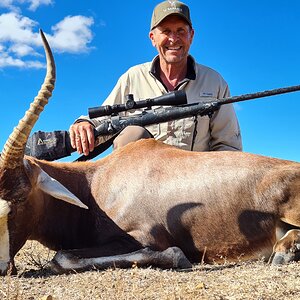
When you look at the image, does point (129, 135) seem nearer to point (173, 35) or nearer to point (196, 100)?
point (196, 100)

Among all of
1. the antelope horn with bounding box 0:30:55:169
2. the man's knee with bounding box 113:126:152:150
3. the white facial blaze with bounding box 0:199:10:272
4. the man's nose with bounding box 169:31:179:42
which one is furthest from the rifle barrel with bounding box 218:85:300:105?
the white facial blaze with bounding box 0:199:10:272

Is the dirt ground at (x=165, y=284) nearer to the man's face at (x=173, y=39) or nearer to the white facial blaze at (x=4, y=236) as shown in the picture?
the white facial blaze at (x=4, y=236)

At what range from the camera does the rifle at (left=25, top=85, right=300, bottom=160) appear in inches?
253

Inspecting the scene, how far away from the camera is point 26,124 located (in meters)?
4.91

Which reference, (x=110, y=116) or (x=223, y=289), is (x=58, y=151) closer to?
(x=110, y=116)

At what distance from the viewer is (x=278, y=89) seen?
689 centimetres

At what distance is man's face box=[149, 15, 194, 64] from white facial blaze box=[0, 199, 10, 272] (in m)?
4.14

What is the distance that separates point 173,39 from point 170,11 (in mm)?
418

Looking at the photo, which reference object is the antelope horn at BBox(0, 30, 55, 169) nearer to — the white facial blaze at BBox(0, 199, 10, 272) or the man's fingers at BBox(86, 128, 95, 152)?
the white facial blaze at BBox(0, 199, 10, 272)

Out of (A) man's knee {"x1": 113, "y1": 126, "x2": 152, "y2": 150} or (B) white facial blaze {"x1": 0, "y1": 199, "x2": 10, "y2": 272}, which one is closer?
(B) white facial blaze {"x1": 0, "y1": 199, "x2": 10, "y2": 272}

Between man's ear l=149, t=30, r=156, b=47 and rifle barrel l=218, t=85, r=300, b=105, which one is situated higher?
man's ear l=149, t=30, r=156, b=47

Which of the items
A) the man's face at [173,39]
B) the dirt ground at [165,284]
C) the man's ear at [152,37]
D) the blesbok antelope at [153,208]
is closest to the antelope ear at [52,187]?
the blesbok antelope at [153,208]

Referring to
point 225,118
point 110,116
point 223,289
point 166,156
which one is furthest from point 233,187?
point 225,118

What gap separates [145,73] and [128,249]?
4.09 meters
